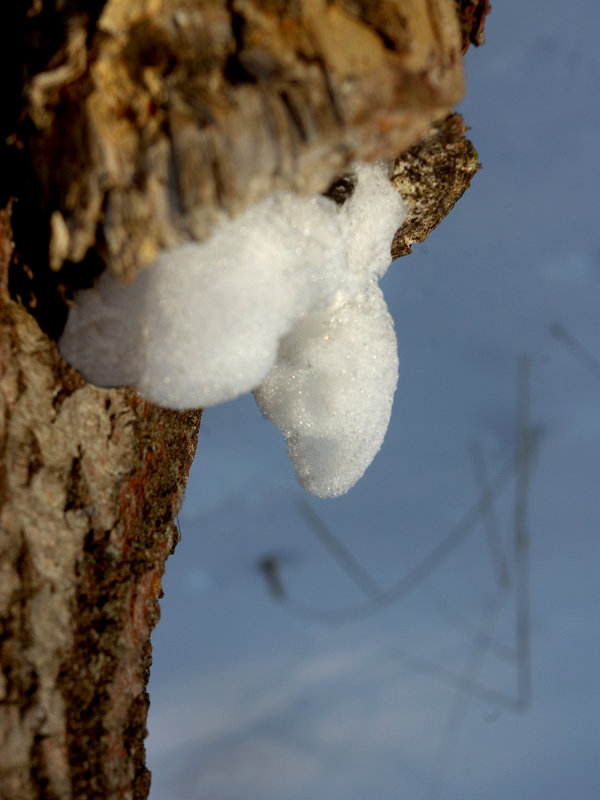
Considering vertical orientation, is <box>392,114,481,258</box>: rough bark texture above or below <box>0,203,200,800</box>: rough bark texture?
above

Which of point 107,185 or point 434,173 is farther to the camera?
point 434,173

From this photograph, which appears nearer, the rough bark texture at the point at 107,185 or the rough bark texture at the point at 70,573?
the rough bark texture at the point at 107,185

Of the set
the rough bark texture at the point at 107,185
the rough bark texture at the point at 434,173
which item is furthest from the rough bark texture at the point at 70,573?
the rough bark texture at the point at 434,173

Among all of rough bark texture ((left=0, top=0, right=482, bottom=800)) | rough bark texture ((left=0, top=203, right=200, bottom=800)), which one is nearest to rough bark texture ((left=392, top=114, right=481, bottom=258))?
rough bark texture ((left=0, top=0, right=482, bottom=800))

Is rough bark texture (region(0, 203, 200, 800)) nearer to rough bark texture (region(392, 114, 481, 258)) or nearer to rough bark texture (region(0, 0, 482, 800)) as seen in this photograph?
rough bark texture (region(0, 0, 482, 800))

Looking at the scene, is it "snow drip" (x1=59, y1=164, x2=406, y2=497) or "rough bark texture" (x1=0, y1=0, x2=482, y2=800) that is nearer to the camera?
"rough bark texture" (x1=0, y1=0, x2=482, y2=800)

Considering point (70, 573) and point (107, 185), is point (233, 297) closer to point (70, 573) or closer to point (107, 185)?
point (107, 185)

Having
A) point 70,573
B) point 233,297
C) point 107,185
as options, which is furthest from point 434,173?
point 70,573

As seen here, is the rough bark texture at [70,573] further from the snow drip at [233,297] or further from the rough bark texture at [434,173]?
the rough bark texture at [434,173]
